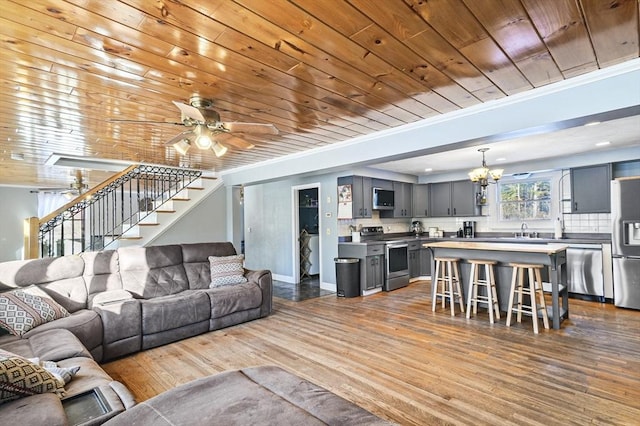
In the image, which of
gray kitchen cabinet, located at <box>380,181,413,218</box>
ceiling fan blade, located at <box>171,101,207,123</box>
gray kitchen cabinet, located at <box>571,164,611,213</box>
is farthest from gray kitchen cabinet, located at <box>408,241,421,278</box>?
ceiling fan blade, located at <box>171,101,207,123</box>

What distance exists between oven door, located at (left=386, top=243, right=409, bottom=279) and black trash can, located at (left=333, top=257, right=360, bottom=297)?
0.77 metres

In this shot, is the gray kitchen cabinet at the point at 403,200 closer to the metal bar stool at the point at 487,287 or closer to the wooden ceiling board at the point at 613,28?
the metal bar stool at the point at 487,287

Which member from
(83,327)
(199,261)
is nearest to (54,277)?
(83,327)

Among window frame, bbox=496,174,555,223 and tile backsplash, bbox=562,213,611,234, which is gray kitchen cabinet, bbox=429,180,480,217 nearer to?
window frame, bbox=496,174,555,223

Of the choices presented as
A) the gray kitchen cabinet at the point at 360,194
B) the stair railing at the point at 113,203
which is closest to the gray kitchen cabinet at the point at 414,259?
the gray kitchen cabinet at the point at 360,194

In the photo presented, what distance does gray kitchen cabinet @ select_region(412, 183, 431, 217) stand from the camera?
7.63 meters

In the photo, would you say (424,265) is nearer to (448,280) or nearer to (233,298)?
(448,280)

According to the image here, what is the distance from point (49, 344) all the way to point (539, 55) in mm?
3904

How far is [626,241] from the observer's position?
15.3ft

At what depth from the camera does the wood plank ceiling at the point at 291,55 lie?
170cm

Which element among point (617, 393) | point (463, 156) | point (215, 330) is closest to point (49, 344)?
point (215, 330)

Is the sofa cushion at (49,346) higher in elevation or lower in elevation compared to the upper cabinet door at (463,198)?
lower

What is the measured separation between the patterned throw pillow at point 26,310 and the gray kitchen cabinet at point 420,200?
21.1 ft

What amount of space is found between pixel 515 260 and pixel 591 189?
2550 millimetres
